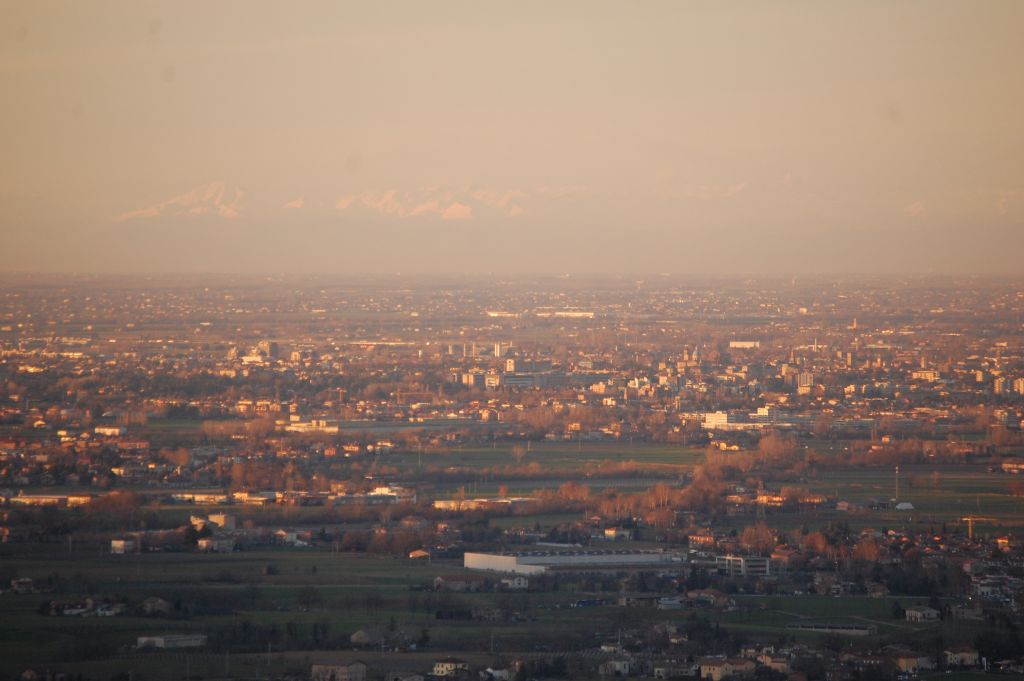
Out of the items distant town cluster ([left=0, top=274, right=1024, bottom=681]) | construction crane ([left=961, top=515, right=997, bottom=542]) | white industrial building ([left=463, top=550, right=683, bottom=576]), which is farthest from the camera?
construction crane ([left=961, top=515, right=997, bottom=542])

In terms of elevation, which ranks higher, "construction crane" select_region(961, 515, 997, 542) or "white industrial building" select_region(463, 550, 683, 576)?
"white industrial building" select_region(463, 550, 683, 576)

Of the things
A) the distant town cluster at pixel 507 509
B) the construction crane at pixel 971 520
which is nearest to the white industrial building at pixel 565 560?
the distant town cluster at pixel 507 509

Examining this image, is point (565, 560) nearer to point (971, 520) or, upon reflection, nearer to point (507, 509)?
point (507, 509)

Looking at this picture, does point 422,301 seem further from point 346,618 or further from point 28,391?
point 346,618

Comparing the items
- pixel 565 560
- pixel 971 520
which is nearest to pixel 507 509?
pixel 565 560

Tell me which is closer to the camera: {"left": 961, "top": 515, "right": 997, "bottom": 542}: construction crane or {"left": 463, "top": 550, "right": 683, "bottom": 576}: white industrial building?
{"left": 463, "top": 550, "right": 683, "bottom": 576}: white industrial building

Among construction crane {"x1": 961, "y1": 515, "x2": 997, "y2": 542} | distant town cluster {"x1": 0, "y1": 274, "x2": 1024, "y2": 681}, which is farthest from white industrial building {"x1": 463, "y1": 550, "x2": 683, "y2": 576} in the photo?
construction crane {"x1": 961, "y1": 515, "x2": 997, "y2": 542}

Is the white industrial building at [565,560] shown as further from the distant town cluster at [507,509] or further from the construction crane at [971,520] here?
the construction crane at [971,520]

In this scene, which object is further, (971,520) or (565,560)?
(971,520)

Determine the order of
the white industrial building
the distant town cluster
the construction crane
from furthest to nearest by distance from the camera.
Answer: the construction crane < the white industrial building < the distant town cluster

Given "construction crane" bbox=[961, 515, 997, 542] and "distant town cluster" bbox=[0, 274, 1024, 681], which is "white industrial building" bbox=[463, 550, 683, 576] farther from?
"construction crane" bbox=[961, 515, 997, 542]

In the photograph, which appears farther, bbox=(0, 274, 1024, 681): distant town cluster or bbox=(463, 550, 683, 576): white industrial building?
bbox=(463, 550, 683, 576): white industrial building
